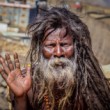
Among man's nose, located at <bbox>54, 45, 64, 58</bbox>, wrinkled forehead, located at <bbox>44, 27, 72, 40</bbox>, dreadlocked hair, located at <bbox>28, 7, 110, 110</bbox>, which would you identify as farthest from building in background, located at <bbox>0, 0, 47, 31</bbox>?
man's nose, located at <bbox>54, 45, 64, 58</bbox>

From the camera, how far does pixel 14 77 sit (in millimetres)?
3787

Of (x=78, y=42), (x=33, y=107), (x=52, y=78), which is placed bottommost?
(x=33, y=107)

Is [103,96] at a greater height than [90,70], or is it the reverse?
[90,70]

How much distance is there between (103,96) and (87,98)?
0.21 metres

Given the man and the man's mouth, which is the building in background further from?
the man's mouth

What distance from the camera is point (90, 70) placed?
160 inches

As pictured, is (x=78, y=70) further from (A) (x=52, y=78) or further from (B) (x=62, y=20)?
(B) (x=62, y=20)

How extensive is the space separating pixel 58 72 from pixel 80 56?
326mm

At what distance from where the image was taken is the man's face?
151 inches

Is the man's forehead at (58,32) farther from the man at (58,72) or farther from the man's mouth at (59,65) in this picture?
the man's mouth at (59,65)

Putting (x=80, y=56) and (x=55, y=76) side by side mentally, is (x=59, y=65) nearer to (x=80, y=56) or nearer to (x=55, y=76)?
(x=55, y=76)

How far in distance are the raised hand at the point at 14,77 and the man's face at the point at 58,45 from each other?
324 millimetres

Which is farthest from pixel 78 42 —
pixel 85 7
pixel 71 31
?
pixel 85 7

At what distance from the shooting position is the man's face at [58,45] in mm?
3828
